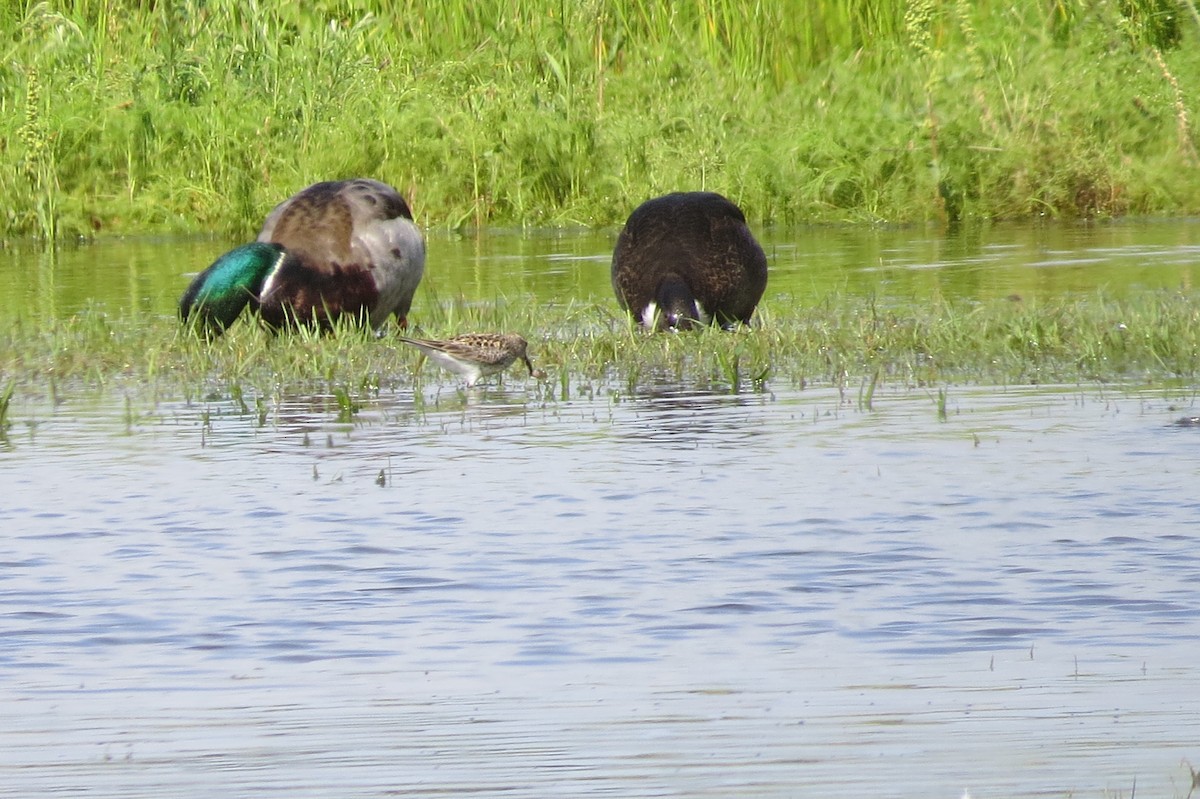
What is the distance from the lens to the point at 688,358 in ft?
29.8

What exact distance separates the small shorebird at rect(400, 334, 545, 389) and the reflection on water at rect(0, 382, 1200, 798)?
0.65 metres

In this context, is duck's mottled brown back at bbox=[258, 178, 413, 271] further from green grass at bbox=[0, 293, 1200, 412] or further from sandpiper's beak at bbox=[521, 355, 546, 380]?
sandpiper's beak at bbox=[521, 355, 546, 380]

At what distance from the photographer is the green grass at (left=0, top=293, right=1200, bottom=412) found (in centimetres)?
852

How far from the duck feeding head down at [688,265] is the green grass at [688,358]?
17 cm

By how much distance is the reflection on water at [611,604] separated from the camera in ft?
12.1

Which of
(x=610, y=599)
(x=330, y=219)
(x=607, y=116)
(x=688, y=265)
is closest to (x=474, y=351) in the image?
(x=688, y=265)

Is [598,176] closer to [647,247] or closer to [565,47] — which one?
[565,47]

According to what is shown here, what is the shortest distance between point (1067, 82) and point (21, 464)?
447 inches

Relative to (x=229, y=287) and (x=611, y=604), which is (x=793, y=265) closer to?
(x=229, y=287)

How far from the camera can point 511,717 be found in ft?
12.9

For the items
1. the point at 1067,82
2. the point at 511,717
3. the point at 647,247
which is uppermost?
the point at 1067,82

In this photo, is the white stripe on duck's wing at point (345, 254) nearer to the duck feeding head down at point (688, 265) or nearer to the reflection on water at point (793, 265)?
the duck feeding head down at point (688, 265)

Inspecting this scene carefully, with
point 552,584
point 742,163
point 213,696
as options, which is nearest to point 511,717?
point 213,696

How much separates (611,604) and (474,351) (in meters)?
3.58
